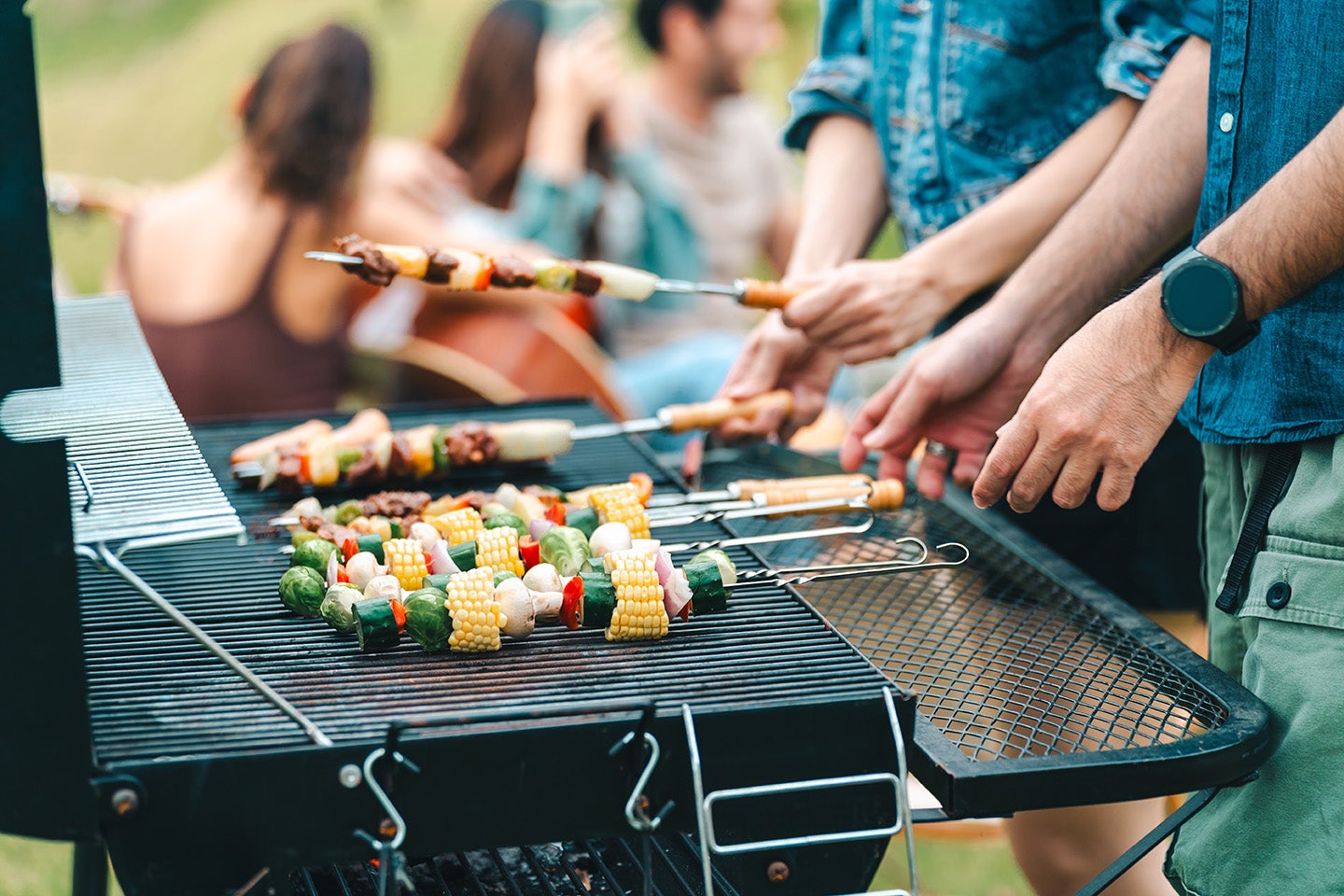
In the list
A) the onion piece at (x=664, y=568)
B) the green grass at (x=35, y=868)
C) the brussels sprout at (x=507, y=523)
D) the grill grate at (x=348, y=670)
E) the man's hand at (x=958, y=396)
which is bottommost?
the green grass at (x=35, y=868)

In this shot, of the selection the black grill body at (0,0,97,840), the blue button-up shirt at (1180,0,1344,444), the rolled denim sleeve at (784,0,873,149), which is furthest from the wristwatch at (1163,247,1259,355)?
the rolled denim sleeve at (784,0,873,149)

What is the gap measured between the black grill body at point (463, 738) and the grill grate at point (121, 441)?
0.22 m

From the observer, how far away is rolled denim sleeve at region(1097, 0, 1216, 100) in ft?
7.02

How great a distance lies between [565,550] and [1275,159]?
1.16m

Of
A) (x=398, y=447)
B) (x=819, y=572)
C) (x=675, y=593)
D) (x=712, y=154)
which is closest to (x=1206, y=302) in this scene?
(x=819, y=572)

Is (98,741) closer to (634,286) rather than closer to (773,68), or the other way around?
(634,286)

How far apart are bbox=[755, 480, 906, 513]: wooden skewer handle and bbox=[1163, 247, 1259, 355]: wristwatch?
2.49 ft

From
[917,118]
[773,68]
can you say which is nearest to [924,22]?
[917,118]

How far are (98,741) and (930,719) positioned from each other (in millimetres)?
977

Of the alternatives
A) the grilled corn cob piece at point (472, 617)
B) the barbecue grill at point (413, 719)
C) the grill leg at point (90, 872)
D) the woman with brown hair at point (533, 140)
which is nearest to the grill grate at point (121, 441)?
the barbecue grill at point (413, 719)

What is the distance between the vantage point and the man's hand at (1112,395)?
63.6 inches

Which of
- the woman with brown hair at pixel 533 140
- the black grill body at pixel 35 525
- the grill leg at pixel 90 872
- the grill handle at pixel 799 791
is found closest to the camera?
the black grill body at pixel 35 525

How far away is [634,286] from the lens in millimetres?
2451

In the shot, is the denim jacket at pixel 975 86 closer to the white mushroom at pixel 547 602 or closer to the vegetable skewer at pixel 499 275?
the vegetable skewer at pixel 499 275
